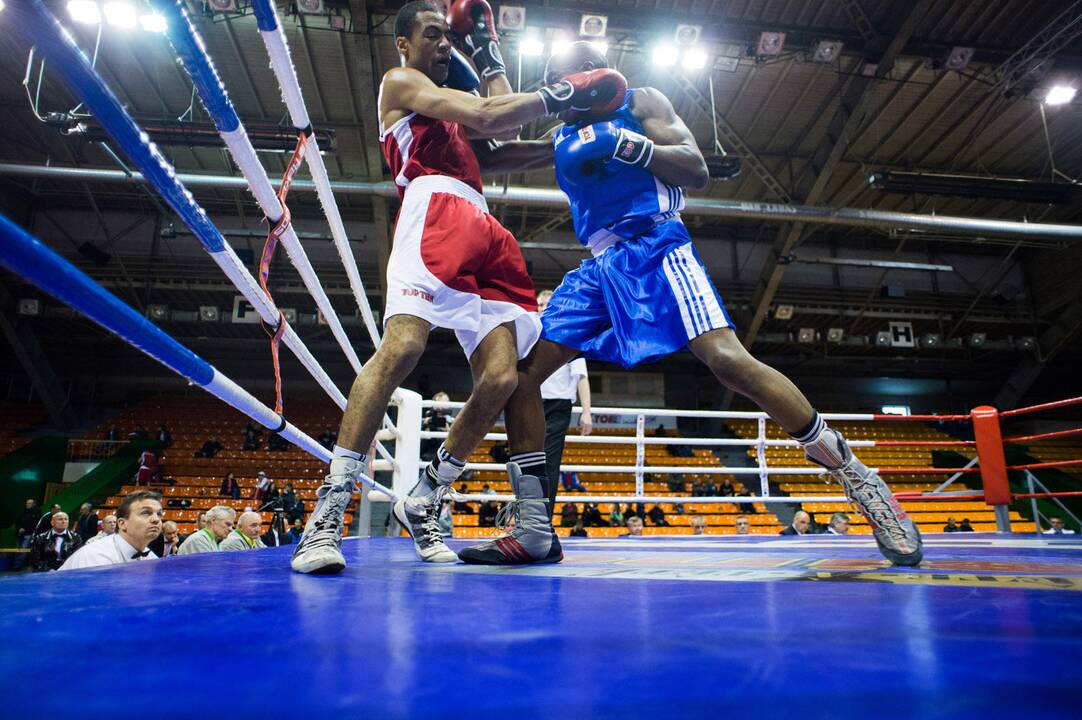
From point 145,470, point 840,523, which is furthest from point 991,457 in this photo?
point 145,470

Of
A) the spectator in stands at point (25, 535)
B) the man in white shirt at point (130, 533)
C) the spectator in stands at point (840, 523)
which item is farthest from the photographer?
the spectator in stands at point (25, 535)

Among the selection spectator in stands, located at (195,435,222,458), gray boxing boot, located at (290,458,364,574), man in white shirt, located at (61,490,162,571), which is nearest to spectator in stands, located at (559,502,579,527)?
man in white shirt, located at (61,490,162,571)

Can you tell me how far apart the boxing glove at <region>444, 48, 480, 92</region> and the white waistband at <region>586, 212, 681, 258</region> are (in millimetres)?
611

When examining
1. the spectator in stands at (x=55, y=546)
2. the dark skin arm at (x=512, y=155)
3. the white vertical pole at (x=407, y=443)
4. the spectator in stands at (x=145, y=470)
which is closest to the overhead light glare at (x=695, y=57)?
the white vertical pole at (x=407, y=443)

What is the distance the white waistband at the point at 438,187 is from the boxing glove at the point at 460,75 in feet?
1.38

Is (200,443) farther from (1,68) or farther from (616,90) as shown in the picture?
(616,90)

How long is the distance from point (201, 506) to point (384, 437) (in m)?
8.88

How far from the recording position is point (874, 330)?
596 inches

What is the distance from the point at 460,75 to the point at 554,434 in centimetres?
152

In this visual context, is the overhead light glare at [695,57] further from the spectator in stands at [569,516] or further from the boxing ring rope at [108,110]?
the boxing ring rope at [108,110]

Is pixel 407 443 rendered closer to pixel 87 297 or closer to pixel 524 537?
pixel 524 537

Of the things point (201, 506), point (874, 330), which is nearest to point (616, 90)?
point (201, 506)

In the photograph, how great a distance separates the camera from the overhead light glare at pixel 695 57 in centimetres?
799

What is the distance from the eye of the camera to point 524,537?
1.68 meters
